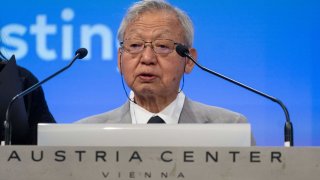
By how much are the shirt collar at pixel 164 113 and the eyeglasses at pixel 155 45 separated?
0.53 feet

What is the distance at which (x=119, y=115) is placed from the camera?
1993 mm

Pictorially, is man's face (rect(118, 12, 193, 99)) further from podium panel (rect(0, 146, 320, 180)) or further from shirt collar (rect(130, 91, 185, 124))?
podium panel (rect(0, 146, 320, 180))

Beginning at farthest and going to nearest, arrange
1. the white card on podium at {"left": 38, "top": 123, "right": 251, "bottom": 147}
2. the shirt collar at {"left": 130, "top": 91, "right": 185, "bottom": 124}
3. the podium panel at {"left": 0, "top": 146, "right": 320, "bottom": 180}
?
the shirt collar at {"left": 130, "top": 91, "right": 185, "bottom": 124} → the white card on podium at {"left": 38, "top": 123, "right": 251, "bottom": 147} → the podium panel at {"left": 0, "top": 146, "right": 320, "bottom": 180}

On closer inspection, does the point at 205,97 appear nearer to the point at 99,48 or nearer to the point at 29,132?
the point at 99,48

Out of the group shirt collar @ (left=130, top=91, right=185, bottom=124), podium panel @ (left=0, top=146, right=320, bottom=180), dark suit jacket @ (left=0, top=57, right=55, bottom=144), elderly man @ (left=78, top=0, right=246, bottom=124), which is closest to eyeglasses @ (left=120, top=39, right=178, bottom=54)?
elderly man @ (left=78, top=0, right=246, bottom=124)

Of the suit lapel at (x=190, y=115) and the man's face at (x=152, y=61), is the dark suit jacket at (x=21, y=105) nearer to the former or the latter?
the man's face at (x=152, y=61)

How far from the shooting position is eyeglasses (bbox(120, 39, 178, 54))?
1.97 metres

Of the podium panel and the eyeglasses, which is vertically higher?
the eyeglasses

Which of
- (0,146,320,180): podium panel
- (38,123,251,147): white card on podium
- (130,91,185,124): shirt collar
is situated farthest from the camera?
(130,91,185,124): shirt collar

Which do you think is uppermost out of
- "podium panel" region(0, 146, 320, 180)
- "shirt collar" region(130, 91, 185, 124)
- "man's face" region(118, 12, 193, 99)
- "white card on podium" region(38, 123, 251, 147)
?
"man's face" region(118, 12, 193, 99)

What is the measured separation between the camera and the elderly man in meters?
1.96

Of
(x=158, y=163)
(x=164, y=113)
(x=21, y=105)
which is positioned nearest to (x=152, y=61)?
(x=164, y=113)

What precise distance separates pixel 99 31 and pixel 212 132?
1.60 m

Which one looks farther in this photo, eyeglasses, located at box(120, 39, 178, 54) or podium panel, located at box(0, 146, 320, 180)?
eyeglasses, located at box(120, 39, 178, 54)
